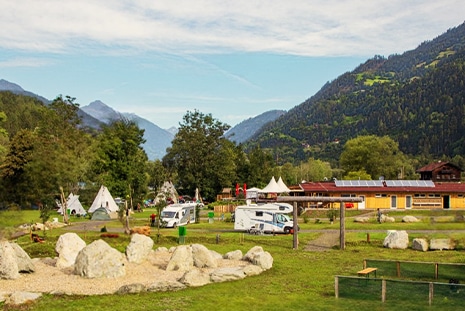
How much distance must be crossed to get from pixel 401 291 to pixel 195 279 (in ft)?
27.2

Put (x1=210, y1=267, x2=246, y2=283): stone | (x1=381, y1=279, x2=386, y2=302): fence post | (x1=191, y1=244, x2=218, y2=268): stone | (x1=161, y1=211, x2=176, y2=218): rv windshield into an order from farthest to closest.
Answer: (x1=161, y1=211, x2=176, y2=218): rv windshield → (x1=191, y1=244, x2=218, y2=268): stone → (x1=210, y1=267, x2=246, y2=283): stone → (x1=381, y1=279, x2=386, y2=302): fence post

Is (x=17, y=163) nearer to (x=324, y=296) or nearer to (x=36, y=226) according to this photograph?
(x=36, y=226)

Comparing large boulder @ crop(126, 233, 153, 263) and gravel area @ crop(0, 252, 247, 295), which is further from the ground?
large boulder @ crop(126, 233, 153, 263)

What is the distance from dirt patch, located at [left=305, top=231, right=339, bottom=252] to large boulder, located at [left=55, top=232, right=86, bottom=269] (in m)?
14.2

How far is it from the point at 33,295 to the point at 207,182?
65822mm

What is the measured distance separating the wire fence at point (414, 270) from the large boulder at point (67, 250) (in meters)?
14.3

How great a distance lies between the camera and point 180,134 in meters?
86.1

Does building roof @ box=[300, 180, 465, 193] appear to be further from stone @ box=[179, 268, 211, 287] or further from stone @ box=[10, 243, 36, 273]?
stone @ box=[10, 243, 36, 273]

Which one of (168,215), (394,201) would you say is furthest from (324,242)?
(394,201)

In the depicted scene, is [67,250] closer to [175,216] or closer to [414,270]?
[414,270]

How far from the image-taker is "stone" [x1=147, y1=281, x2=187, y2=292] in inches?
796

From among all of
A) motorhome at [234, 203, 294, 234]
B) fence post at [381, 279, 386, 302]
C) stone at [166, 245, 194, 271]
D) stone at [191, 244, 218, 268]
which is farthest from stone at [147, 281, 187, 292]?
motorhome at [234, 203, 294, 234]

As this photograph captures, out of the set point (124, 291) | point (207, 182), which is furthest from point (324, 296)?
point (207, 182)

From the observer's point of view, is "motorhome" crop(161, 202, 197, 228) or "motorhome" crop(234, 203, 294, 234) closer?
"motorhome" crop(234, 203, 294, 234)
